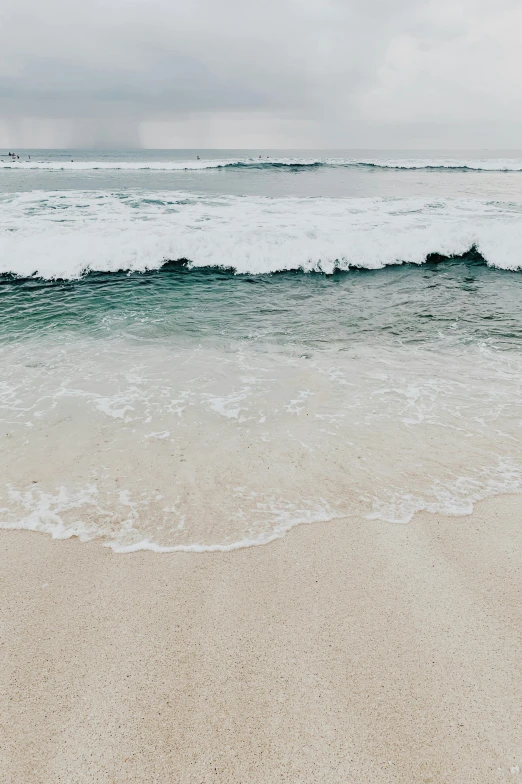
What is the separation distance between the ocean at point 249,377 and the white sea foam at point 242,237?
0.34 feet

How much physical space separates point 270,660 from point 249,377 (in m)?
4.52

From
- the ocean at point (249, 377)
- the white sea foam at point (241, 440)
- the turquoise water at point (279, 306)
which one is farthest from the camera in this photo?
the turquoise water at point (279, 306)

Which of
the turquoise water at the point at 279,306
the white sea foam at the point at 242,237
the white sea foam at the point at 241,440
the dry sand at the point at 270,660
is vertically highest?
the white sea foam at the point at 242,237

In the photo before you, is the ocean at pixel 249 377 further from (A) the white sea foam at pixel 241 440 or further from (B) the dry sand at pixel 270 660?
(B) the dry sand at pixel 270 660

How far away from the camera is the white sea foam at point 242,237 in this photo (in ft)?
44.1

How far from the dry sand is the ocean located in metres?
0.38

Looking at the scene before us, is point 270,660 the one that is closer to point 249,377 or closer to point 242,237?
point 249,377

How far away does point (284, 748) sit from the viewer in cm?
228

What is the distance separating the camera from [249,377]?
22.3 feet

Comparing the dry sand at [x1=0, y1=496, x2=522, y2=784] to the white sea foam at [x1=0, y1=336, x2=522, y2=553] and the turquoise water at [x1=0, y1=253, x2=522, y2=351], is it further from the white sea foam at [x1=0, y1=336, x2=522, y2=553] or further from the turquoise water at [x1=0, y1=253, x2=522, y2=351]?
the turquoise water at [x1=0, y1=253, x2=522, y2=351]

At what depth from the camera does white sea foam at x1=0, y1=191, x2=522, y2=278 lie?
13.4 meters

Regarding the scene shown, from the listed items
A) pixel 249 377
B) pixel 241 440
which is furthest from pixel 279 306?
pixel 241 440

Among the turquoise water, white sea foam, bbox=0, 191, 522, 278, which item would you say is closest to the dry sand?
the turquoise water

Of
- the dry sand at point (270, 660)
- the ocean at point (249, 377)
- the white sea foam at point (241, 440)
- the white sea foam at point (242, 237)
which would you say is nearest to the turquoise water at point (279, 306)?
the ocean at point (249, 377)
